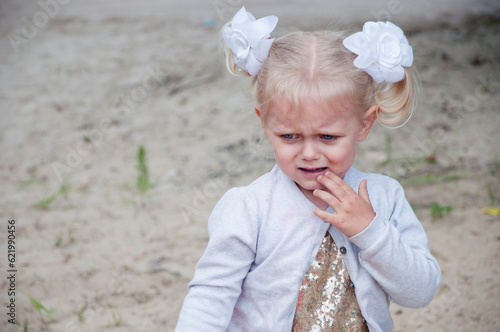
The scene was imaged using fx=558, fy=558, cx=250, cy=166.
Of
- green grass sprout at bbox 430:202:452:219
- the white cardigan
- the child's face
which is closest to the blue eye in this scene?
the child's face

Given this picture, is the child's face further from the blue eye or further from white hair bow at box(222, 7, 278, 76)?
white hair bow at box(222, 7, 278, 76)

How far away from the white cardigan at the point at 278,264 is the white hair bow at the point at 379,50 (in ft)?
1.39

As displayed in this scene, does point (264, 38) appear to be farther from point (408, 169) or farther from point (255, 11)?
point (255, 11)

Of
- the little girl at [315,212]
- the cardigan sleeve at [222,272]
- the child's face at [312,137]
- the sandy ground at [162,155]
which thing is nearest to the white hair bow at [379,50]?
the little girl at [315,212]

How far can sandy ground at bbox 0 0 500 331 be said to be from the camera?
2.81 meters

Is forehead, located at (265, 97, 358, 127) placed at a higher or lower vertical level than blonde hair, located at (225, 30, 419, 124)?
lower

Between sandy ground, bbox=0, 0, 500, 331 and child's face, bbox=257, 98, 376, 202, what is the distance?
26 centimetres

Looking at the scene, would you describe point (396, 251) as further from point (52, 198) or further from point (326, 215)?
point (52, 198)

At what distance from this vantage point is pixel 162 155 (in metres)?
4.22

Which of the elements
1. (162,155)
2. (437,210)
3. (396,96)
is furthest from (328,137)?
(162,155)

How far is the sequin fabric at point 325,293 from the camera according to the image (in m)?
1.79

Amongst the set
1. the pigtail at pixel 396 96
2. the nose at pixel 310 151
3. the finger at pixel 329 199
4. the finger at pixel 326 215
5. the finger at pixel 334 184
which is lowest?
the finger at pixel 326 215

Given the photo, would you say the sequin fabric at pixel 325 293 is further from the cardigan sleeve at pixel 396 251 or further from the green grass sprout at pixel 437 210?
the green grass sprout at pixel 437 210

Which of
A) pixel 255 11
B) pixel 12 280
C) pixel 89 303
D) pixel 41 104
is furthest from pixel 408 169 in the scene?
pixel 255 11
